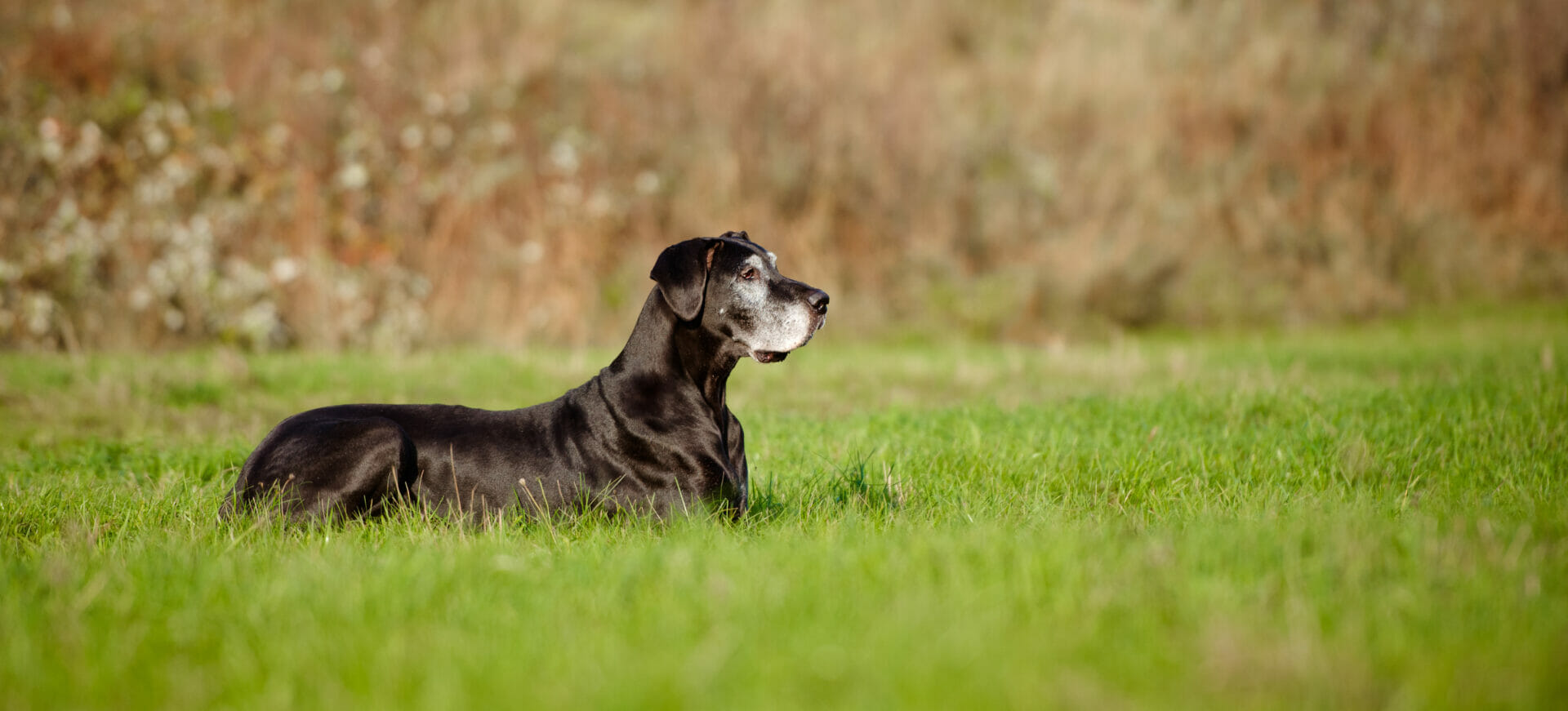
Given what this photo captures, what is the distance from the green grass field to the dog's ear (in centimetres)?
98

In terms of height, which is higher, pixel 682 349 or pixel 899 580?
pixel 682 349

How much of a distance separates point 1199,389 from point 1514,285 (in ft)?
37.8

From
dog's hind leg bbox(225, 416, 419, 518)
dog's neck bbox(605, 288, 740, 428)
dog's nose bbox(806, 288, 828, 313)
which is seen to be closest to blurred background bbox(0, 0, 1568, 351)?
dog's hind leg bbox(225, 416, 419, 518)

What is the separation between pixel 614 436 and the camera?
5.30m

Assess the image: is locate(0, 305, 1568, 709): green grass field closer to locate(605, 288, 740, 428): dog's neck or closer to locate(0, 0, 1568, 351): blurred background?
Answer: locate(605, 288, 740, 428): dog's neck

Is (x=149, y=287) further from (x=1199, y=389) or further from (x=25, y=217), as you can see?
(x=1199, y=389)

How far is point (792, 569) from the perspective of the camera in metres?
3.84

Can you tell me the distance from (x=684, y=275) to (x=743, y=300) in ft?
0.93

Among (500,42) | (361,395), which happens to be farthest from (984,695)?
(500,42)

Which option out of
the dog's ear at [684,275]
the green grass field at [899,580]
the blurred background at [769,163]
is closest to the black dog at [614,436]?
the dog's ear at [684,275]

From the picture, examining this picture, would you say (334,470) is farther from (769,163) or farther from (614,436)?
(769,163)

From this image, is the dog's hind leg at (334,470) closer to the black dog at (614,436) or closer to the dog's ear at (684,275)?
the black dog at (614,436)

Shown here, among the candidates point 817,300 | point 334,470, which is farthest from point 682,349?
point 334,470

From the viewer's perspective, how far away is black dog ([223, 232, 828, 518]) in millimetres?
5129
